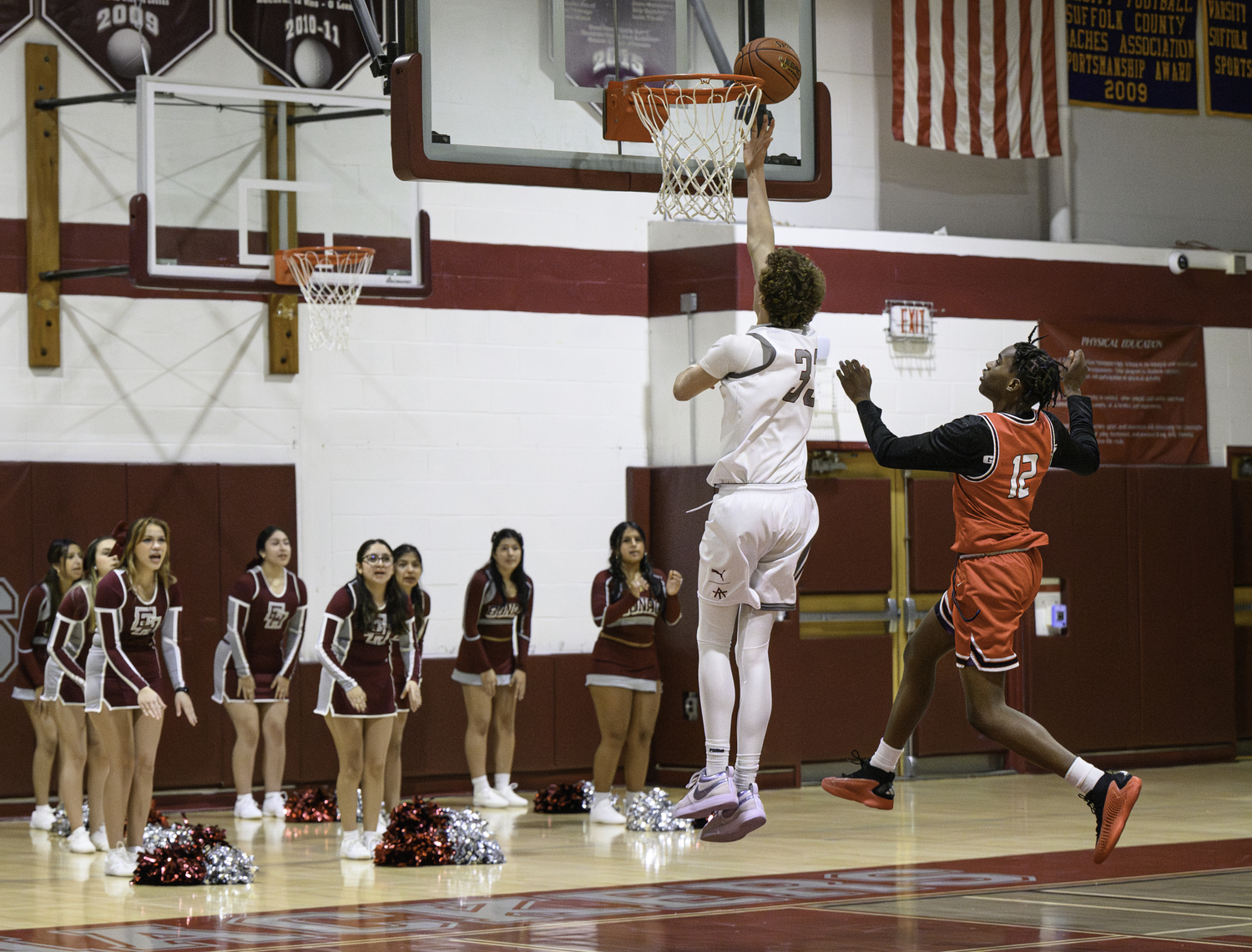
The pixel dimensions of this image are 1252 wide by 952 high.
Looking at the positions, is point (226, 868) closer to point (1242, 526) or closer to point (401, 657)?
point (401, 657)

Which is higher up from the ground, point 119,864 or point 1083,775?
point 1083,775

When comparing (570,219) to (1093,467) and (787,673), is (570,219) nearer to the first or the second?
(787,673)

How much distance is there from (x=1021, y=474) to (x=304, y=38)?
805cm

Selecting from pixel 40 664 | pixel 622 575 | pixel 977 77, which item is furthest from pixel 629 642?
pixel 977 77

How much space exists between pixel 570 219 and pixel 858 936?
8229 millimetres

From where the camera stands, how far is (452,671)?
13.7m

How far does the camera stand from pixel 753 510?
6.63 m

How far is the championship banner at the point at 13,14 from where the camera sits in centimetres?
1256

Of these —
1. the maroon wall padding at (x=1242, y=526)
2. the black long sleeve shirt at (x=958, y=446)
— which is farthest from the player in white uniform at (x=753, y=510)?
the maroon wall padding at (x=1242, y=526)

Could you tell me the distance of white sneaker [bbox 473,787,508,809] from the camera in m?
13.1

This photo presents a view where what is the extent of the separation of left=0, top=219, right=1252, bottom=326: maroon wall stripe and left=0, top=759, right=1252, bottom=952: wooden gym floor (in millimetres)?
4130

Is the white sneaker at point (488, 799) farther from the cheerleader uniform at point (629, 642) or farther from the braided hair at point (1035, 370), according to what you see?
the braided hair at point (1035, 370)

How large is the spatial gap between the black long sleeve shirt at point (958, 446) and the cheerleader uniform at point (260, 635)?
21.0 feet

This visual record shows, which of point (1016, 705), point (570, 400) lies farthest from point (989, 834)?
point (570, 400)
